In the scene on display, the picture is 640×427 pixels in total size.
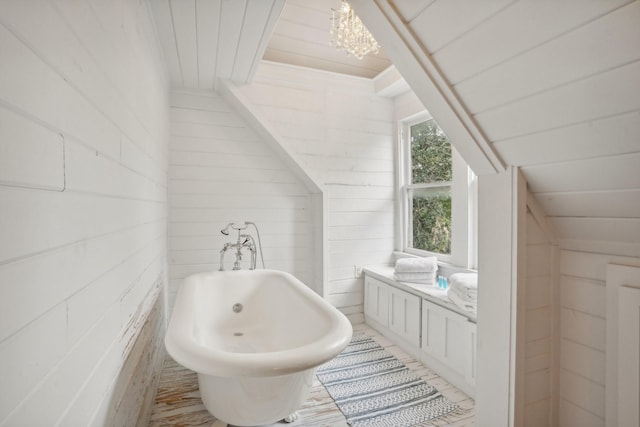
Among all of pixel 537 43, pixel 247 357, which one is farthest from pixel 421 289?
pixel 537 43

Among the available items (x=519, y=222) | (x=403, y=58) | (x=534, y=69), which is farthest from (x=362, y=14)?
(x=519, y=222)

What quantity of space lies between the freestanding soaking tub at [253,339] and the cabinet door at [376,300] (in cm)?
101

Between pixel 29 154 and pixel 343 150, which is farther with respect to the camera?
pixel 343 150

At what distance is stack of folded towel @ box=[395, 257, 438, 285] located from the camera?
2490 millimetres

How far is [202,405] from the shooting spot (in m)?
1.86

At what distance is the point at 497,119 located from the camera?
1.07 meters

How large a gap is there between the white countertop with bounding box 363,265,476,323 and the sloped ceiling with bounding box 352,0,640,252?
891 millimetres

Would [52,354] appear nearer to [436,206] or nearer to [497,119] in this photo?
[497,119]

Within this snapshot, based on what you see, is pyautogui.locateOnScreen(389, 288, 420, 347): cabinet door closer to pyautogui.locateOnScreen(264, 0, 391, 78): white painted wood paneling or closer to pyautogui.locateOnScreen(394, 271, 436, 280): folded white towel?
pyautogui.locateOnScreen(394, 271, 436, 280): folded white towel

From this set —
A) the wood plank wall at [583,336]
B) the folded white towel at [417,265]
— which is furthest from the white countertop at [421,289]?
the wood plank wall at [583,336]

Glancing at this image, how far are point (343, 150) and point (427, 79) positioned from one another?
6.23ft

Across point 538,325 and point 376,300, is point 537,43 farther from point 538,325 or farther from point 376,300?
point 376,300

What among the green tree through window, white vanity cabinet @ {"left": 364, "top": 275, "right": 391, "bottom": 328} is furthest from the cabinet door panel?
the green tree through window

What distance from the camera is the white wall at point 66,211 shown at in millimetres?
474
